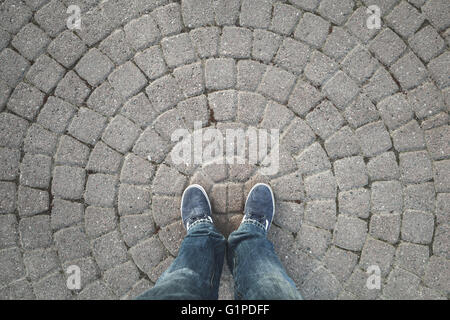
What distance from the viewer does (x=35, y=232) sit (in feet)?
9.21

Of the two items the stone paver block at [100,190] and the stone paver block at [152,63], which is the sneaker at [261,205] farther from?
the stone paver block at [152,63]

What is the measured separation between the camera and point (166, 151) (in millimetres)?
2857

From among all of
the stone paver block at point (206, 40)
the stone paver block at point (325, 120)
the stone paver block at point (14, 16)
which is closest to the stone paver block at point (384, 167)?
the stone paver block at point (325, 120)

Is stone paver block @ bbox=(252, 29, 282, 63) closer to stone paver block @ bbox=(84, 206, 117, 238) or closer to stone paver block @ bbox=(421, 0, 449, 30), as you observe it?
stone paver block @ bbox=(421, 0, 449, 30)

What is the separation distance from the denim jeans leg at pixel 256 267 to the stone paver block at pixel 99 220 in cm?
102

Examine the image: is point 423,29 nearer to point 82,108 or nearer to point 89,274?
point 82,108

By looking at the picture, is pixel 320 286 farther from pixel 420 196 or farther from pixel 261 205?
pixel 420 196

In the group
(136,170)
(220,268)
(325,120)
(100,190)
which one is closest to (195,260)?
(220,268)

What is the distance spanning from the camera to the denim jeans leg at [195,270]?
2082 mm

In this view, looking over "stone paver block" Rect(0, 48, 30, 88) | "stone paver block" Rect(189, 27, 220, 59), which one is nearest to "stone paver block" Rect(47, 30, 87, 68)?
"stone paver block" Rect(0, 48, 30, 88)

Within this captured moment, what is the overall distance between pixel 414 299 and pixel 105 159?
2811 mm

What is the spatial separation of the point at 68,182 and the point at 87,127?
1.63 feet

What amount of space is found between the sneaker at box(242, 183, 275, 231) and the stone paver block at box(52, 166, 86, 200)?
1.42m

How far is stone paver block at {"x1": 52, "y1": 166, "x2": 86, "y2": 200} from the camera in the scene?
2838 millimetres
